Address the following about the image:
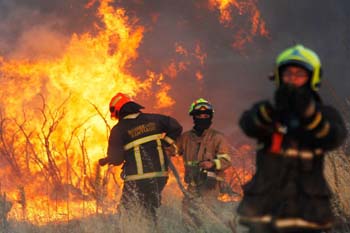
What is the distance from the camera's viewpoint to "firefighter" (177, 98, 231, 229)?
Result: 764 centimetres

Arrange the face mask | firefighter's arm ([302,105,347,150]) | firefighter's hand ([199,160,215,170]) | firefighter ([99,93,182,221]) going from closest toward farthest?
1. firefighter's arm ([302,105,347,150])
2. firefighter ([99,93,182,221])
3. firefighter's hand ([199,160,215,170])
4. the face mask

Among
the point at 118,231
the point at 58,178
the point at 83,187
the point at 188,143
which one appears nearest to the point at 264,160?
the point at 118,231

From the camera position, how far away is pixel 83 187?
854 cm

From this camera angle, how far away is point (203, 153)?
7.74 m

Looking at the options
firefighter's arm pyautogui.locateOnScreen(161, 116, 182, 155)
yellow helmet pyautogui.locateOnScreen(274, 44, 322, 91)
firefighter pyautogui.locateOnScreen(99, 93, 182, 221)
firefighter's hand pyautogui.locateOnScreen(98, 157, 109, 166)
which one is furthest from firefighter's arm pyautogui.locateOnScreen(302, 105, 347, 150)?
firefighter's arm pyautogui.locateOnScreen(161, 116, 182, 155)

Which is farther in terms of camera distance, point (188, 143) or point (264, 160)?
point (188, 143)

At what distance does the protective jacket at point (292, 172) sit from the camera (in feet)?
11.5

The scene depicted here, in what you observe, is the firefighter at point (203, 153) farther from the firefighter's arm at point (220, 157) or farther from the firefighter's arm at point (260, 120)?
the firefighter's arm at point (260, 120)

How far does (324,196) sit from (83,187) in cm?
547

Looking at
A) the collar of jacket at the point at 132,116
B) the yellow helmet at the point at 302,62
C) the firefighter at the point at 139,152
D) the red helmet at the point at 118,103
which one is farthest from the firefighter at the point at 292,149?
the red helmet at the point at 118,103

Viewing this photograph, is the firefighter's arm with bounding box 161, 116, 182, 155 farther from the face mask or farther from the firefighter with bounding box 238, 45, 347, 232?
the firefighter with bounding box 238, 45, 347, 232

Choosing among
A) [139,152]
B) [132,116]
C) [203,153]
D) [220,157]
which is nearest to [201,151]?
[203,153]

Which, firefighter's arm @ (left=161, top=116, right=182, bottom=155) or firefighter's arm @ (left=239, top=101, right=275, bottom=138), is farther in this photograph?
firefighter's arm @ (left=161, top=116, right=182, bottom=155)

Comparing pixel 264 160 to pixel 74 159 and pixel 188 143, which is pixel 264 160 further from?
pixel 74 159
